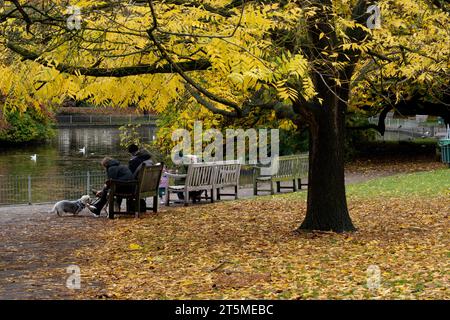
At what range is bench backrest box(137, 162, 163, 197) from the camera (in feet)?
57.9

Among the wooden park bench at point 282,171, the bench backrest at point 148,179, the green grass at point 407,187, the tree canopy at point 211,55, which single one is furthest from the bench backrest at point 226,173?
the tree canopy at point 211,55

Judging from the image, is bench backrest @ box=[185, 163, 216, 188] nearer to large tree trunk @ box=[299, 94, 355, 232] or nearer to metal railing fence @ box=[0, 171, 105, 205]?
metal railing fence @ box=[0, 171, 105, 205]

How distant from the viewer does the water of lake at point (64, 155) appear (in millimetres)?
45562

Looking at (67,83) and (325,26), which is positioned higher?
(325,26)

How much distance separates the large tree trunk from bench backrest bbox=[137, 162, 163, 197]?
467 centimetres

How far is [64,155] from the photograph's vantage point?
5581cm

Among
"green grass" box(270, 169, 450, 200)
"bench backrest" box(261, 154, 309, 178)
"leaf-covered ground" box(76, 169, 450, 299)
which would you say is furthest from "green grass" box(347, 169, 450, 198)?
"leaf-covered ground" box(76, 169, 450, 299)

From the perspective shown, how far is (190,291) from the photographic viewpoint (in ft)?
31.0

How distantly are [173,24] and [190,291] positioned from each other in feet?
12.1

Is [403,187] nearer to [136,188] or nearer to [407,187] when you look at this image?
[407,187]

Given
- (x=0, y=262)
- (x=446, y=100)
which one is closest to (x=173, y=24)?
(x=0, y=262)

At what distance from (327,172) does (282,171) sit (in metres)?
9.86

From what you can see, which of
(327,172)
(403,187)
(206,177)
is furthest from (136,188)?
(403,187)

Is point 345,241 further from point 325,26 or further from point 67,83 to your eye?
point 67,83
